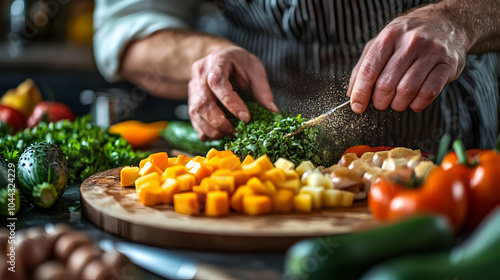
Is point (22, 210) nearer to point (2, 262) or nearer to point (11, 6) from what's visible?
point (2, 262)

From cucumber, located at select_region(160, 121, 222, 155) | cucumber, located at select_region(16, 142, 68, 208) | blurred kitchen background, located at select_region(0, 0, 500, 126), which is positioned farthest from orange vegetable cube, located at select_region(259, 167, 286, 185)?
blurred kitchen background, located at select_region(0, 0, 500, 126)

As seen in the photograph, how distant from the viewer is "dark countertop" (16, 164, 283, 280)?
2.59 ft

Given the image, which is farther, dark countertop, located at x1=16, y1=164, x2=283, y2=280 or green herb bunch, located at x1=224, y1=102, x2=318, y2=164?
green herb bunch, located at x1=224, y1=102, x2=318, y2=164

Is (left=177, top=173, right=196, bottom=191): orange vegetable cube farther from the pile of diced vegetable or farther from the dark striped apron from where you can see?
the dark striped apron

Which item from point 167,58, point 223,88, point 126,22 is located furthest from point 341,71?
point 126,22

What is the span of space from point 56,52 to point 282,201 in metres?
3.03

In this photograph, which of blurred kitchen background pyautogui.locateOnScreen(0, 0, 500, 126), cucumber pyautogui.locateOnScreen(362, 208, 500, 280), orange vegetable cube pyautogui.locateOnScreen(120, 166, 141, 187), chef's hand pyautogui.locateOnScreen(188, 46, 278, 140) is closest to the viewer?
cucumber pyautogui.locateOnScreen(362, 208, 500, 280)

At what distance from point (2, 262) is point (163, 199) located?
1.42ft

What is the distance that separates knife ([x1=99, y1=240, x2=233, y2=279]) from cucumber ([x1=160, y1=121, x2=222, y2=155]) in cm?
95

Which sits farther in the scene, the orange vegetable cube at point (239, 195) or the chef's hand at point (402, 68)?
the chef's hand at point (402, 68)

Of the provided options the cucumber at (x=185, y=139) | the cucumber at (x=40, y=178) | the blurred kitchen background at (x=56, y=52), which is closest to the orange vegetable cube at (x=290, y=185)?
the cucumber at (x=40, y=178)

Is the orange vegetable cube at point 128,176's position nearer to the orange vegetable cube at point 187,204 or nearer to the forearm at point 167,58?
the orange vegetable cube at point 187,204

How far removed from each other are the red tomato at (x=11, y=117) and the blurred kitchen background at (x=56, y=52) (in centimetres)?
117

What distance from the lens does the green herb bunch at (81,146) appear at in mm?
1495
